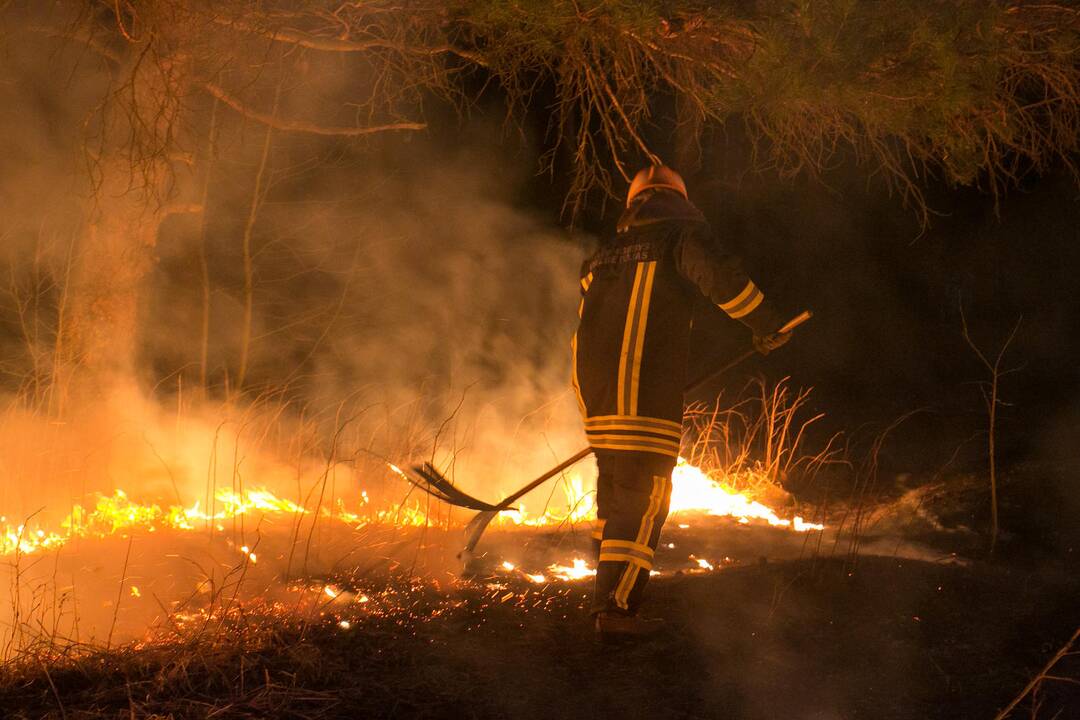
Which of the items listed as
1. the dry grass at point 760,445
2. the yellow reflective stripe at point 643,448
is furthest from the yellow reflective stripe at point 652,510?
the dry grass at point 760,445

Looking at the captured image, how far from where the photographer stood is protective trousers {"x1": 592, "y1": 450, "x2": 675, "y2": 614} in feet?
12.0

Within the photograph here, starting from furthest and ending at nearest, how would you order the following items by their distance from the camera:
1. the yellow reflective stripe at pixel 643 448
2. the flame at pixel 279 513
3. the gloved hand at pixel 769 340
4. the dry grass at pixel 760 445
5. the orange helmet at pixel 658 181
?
the dry grass at pixel 760 445 → the flame at pixel 279 513 → the orange helmet at pixel 658 181 → the gloved hand at pixel 769 340 → the yellow reflective stripe at pixel 643 448

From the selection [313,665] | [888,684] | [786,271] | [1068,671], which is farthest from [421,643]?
[786,271]

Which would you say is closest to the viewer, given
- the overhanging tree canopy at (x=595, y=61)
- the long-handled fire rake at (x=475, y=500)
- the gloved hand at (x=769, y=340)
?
the gloved hand at (x=769, y=340)

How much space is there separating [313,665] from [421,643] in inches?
20.3

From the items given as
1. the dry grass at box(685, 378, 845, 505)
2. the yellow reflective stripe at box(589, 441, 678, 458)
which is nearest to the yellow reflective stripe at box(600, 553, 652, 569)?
the yellow reflective stripe at box(589, 441, 678, 458)

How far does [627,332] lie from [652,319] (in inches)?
4.8

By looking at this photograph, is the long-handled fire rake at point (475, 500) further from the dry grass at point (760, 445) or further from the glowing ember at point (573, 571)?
the dry grass at point (760, 445)

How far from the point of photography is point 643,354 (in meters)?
3.93

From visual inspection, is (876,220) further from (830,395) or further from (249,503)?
(249,503)

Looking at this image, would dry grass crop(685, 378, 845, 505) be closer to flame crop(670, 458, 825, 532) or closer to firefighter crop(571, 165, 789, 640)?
flame crop(670, 458, 825, 532)

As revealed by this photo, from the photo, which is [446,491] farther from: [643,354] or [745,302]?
[745,302]

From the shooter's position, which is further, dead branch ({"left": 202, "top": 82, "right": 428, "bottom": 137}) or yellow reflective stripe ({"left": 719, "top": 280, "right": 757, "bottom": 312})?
dead branch ({"left": 202, "top": 82, "right": 428, "bottom": 137})

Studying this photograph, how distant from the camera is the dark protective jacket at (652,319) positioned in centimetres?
387
